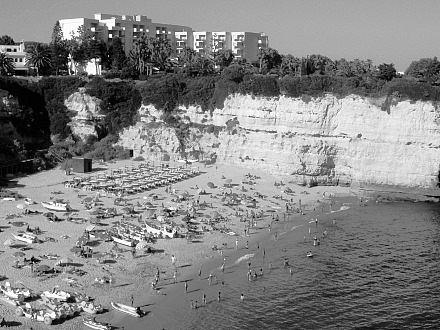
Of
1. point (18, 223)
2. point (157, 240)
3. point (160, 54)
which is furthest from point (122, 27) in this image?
point (157, 240)

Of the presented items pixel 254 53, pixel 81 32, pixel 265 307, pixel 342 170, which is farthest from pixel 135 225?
pixel 254 53

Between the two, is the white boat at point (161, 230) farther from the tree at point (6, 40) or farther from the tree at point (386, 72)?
the tree at point (6, 40)

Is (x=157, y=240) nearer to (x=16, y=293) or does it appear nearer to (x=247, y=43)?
(x=16, y=293)

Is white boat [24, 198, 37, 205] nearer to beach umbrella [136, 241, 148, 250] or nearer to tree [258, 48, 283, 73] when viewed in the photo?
beach umbrella [136, 241, 148, 250]

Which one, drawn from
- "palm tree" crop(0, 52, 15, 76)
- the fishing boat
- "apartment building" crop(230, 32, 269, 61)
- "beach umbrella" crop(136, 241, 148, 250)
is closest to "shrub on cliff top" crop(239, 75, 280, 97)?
"beach umbrella" crop(136, 241, 148, 250)

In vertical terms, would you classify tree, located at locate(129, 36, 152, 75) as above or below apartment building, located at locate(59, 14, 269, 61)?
below
